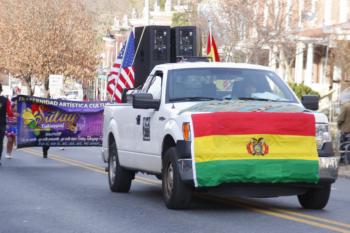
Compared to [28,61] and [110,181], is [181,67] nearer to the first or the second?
[110,181]

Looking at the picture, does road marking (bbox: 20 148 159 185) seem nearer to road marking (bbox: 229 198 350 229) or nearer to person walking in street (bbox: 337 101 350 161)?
road marking (bbox: 229 198 350 229)

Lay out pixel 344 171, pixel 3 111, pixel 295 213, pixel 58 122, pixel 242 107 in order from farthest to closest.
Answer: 1. pixel 58 122
2. pixel 3 111
3. pixel 344 171
4. pixel 295 213
5. pixel 242 107

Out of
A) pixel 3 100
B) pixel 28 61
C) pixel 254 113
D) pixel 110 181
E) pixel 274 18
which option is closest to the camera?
pixel 254 113

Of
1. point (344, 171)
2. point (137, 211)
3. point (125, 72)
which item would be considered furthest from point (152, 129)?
point (125, 72)

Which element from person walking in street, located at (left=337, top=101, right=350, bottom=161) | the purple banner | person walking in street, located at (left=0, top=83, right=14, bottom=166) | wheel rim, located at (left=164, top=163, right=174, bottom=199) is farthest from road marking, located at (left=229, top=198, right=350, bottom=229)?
person walking in street, located at (left=337, top=101, right=350, bottom=161)

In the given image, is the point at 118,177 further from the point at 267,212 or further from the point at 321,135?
the point at 321,135

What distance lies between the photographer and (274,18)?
42.3 metres

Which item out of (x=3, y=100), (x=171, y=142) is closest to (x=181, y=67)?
(x=171, y=142)

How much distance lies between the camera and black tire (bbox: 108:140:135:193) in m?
14.9

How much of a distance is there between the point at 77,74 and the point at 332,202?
53.2m

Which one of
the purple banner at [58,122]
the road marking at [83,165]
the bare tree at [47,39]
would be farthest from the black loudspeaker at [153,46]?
the bare tree at [47,39]

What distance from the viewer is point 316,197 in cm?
1218

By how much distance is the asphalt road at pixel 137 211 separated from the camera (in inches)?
412

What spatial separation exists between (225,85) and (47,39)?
53320 mm
